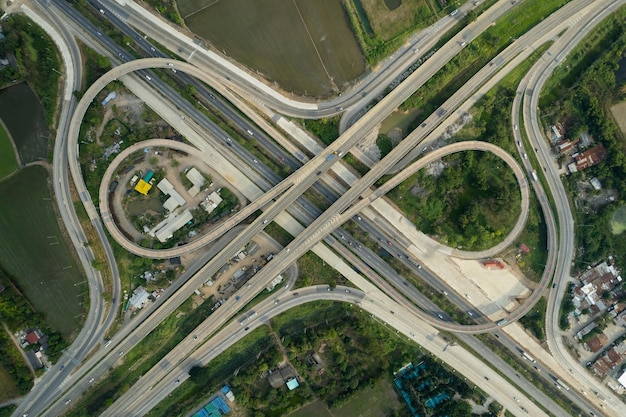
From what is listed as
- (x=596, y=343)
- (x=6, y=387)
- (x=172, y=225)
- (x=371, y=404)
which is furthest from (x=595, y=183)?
(x=6, y=387)

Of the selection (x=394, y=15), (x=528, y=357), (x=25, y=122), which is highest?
(x=25, y=122)

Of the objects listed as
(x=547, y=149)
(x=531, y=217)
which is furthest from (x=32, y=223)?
(x=547, y=149)

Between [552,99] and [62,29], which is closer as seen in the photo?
[62,29]

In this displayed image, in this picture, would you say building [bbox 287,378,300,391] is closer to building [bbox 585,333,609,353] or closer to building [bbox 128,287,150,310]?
building [bbox 128,287,150,310]

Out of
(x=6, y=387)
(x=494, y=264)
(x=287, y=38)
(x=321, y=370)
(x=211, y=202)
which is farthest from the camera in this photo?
(x=494, y=264)

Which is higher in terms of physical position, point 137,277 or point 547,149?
point 137,277

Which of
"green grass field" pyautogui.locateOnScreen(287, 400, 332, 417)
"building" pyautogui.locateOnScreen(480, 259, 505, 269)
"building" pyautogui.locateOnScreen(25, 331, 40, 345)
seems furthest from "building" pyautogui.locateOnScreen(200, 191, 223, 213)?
"building" pyautogui.locateOnScreen(480, 259, 505, 269)

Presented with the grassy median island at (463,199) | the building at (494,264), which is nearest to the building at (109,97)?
the grassy median island at (463,199)

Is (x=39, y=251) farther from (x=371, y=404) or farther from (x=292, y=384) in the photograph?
(x=371, y=404)

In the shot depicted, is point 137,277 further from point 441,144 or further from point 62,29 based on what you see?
point 441,144
